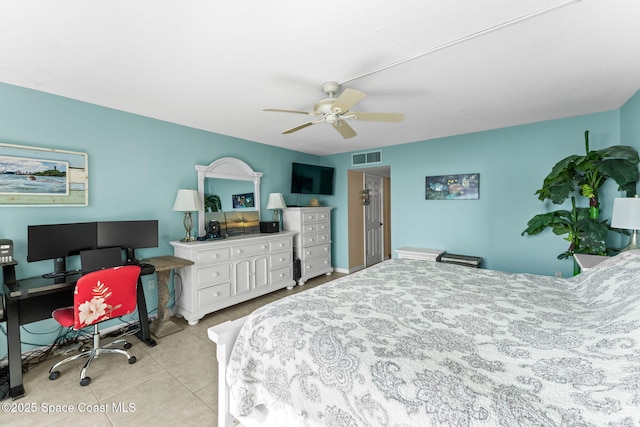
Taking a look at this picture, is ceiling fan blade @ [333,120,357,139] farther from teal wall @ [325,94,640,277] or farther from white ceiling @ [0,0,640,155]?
teal wall @ [325,94,640,277]

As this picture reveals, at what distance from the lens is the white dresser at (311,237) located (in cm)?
452

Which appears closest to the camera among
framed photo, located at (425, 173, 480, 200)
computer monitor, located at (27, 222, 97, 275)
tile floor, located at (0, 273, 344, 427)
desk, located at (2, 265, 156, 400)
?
tile floor, located at (0, 273, 344, 427)

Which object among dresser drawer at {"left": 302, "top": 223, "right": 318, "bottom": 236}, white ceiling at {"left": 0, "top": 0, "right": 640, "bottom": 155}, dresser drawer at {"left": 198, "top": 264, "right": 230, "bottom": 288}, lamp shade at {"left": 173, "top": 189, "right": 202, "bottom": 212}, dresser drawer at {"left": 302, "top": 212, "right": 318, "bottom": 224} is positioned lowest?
dresser drawer at {"left": 198, "top": 264, "right": 230, "bottom": 288}

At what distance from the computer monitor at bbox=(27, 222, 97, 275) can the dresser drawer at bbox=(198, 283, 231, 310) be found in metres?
1.18

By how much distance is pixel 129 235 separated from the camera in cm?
277

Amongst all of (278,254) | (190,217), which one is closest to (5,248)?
(190,217)

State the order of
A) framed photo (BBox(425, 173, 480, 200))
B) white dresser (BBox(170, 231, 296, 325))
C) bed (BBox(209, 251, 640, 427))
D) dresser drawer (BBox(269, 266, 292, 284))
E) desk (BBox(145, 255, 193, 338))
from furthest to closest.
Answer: dresser drawer (BBox(269, 266, 292, 284))
framed photo (BBox(425, 173, 480, 200))
white dresser (BBox(170, 231, 296, 325))
desk (BBox(145, 255, 193, 338))
bed (BBox(209, 251, 640, 427))

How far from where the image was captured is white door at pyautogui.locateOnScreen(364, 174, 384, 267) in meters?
5.76

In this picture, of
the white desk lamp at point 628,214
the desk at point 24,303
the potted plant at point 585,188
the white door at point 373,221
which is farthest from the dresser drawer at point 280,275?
the white desk lamp at point 628,214

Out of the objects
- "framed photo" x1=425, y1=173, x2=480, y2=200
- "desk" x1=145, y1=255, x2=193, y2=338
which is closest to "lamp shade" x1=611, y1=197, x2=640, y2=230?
"framed photo" x1=425, y1=173, x2=480, y2=200

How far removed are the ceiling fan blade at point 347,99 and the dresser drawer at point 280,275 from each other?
8.91 feet

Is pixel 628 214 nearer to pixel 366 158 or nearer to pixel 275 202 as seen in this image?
pixel 366 158

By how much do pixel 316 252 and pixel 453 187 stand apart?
2.48 m

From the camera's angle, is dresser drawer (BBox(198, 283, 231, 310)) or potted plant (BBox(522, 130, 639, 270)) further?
dresser drawer (BBox(198, 283, 231, 310))
